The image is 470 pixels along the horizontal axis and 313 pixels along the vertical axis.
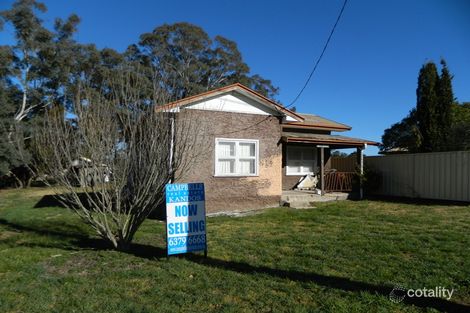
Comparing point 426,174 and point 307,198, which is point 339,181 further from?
point 426,174

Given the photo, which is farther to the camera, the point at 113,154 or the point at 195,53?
the point at 195,53

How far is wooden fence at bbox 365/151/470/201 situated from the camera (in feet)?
47.6

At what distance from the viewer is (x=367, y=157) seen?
1917 centimetres

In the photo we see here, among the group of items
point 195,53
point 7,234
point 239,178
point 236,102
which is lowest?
point 7,234

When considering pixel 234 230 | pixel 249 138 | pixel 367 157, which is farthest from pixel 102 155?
pixel 367 157

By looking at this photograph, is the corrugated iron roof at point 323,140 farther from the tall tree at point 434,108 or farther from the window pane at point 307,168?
the tall tree at point 434,108

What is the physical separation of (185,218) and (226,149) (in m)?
6.38

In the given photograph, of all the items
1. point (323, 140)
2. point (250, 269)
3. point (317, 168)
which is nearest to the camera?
point (250, 269)

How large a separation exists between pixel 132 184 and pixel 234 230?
11.1 feet

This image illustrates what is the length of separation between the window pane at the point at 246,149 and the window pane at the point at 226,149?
12.9 inches

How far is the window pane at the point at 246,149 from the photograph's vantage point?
1323 centimetres

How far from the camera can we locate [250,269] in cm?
591

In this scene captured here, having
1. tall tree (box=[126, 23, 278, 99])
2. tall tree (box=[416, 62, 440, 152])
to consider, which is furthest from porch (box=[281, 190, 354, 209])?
tall tree (box=[126, 23, 278, 99])

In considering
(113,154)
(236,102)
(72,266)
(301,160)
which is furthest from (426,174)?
(72,266)
